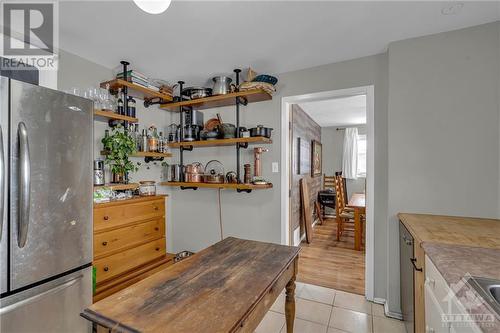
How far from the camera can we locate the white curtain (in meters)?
5.73

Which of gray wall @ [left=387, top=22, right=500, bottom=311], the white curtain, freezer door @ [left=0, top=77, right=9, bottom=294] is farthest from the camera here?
the white curtain

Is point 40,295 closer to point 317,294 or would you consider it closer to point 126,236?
point 126,236

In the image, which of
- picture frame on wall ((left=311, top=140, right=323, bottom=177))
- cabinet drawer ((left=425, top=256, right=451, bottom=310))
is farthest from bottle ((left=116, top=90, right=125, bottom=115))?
picture frame on wall ((left=311, top=140, right=323, bottom=177))

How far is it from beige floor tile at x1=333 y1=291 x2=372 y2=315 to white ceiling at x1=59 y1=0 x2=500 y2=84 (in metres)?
2.40

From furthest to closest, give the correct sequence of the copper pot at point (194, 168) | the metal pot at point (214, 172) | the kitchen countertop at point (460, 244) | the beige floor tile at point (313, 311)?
the copper pot at point (194, 168)
the metal pot at point (214, 172)
the beige floor tile at point (313, 311)
the kitchen countertop at point (460, 244)

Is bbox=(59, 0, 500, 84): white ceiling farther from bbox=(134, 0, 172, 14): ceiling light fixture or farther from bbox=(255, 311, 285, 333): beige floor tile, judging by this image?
bbox=(255, 311, 285, 333): beige floor tile

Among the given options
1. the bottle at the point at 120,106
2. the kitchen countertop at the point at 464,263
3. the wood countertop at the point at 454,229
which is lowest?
the kitchen countertop at the point at 464,263

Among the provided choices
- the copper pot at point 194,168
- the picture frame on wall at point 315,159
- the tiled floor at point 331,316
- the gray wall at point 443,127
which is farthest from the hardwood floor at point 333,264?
the copper pot at point 194,168

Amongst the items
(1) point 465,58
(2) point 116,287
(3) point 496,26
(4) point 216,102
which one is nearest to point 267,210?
(4) point 216,102

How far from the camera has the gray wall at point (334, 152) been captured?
590 centimetres

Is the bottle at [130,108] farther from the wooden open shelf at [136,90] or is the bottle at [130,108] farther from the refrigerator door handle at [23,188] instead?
the refrigerator door handle at [23,188]

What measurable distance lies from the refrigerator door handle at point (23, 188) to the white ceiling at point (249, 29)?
100cm

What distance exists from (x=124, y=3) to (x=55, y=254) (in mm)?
1679

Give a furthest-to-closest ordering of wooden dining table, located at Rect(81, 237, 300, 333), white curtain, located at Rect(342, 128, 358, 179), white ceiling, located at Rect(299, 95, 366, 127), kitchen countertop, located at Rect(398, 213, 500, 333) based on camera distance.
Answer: white curtain, located at Rect(342, 128, 358, 179) → white ceiling, located at Rect(299, 95, 366, 127) → kitchen countertop, located at Rect(398, 213, 500, 333) → wooden dining table, located at Rect(81, 237, 300, 333)
